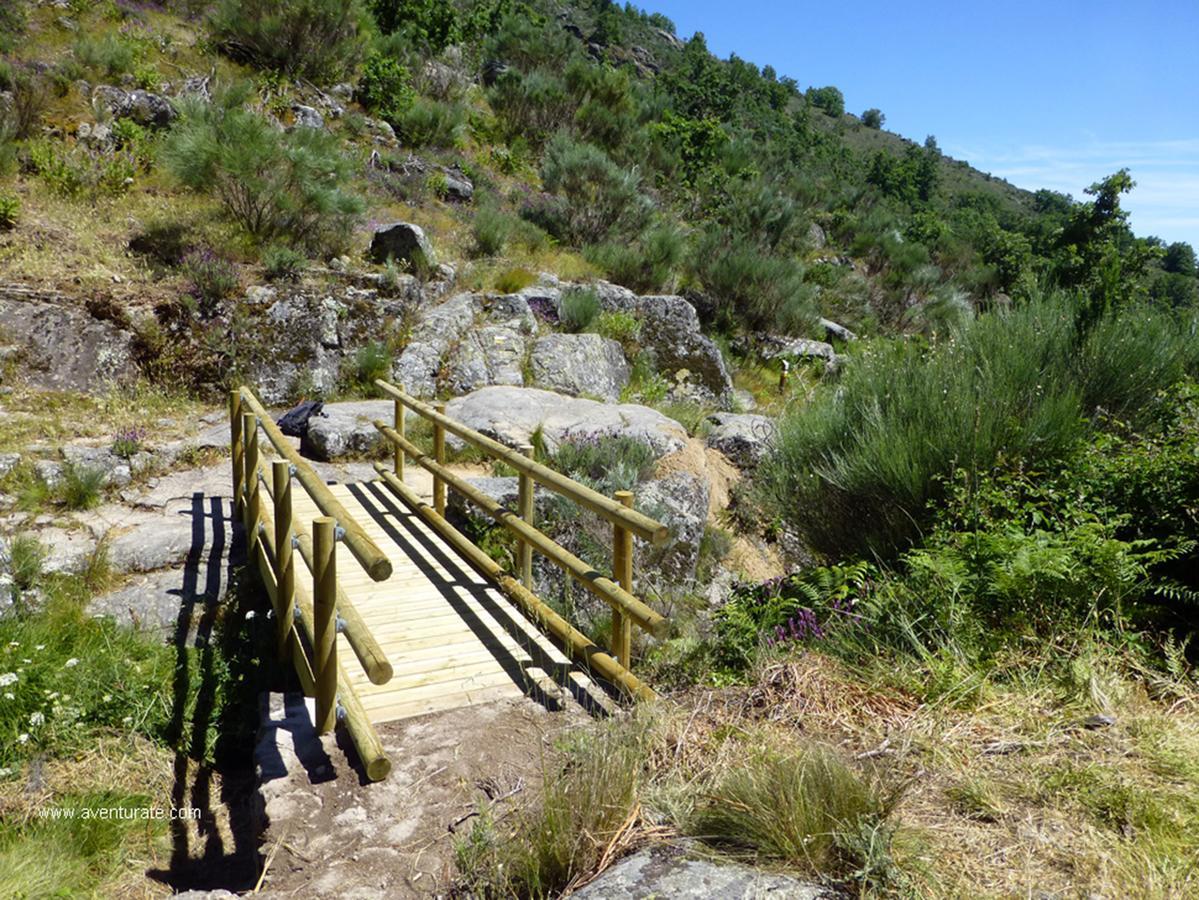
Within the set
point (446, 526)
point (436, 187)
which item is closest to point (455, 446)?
point (446, 526)

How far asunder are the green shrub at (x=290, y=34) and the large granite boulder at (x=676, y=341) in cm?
999

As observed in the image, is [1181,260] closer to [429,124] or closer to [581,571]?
[429,124]

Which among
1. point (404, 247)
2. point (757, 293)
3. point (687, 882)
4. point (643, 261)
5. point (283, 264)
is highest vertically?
point (643, 261)

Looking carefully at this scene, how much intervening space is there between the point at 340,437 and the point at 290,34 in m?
13.3

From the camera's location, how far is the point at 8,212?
1032cm

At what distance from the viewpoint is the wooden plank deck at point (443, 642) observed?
13.8 ft

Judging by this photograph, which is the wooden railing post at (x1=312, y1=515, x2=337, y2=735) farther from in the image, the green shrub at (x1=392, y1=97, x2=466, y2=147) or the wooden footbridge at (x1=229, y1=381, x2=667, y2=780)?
the green shrub at (x1=392, y1=97, x2=466, y2=147)

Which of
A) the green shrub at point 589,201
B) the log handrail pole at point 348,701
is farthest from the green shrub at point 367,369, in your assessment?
the green shrub at point 589,201

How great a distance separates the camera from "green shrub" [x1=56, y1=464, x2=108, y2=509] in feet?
23.3

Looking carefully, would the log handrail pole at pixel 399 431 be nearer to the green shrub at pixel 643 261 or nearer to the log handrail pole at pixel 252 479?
the log handrail pole at pixel 252 479

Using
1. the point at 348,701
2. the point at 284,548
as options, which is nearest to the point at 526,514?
the point at 284,548

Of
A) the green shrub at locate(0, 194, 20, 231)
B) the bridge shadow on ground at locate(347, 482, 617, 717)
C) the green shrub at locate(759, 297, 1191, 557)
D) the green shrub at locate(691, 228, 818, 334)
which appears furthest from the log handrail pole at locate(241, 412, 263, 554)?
the green shrub at locate(691, 228, 818, 334)

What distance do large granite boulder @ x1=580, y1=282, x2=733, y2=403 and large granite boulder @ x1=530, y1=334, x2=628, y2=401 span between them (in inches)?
39.8

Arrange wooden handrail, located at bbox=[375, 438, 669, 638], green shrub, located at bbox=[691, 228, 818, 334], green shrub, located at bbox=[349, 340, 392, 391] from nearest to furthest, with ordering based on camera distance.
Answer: wooden handrail, located at bbox=[375, 438, 669, 638], green shrub, located at bbox=[349, 340, 392, 391], green shrub, located at bbox=[691, 228, 818, 334]
